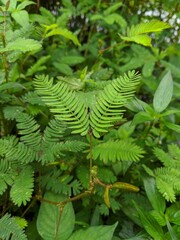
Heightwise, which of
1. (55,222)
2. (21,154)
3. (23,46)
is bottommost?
(55,222)

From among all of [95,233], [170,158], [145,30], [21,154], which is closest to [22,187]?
[21,154]

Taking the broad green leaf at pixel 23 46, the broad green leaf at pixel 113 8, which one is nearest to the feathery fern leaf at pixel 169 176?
the broad green leaf at pixel 23 46

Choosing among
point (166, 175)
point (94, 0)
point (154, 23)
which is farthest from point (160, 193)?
point (94, 0)

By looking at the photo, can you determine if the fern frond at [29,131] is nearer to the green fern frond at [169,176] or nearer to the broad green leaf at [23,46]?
the broad green leaf at [23,46]

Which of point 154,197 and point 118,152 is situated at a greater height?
point 118,152

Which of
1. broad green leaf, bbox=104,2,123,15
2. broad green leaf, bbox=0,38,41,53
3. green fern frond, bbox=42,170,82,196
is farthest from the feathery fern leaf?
broad green leaf, bbox=104,2,123,15

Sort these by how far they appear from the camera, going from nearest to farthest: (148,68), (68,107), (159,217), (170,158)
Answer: (68,107), (159,217), (170,158), (148,68)

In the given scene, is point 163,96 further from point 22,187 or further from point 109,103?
point 22,187

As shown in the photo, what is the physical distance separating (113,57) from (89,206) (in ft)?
2.46

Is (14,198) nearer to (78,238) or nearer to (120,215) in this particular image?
(78,238)

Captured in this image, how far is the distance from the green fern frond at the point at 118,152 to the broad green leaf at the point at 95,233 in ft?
0.53

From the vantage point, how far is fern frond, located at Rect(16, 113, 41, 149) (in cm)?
98

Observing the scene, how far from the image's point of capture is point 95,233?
889 mm

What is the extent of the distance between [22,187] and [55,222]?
128 mm
